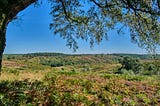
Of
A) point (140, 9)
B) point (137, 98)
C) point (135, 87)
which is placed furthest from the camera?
point (135, 87)

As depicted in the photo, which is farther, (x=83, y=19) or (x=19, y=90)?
(x=83, y=19)

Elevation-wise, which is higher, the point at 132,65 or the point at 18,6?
the point at 18,6

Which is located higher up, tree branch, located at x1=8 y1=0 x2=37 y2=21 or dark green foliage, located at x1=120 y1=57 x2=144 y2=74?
tree branch, located at x1=8 y1=0 x2=37 y2=21

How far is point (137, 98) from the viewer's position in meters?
22.0

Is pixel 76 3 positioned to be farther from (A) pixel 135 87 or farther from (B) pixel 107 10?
(A) pixel 135 87

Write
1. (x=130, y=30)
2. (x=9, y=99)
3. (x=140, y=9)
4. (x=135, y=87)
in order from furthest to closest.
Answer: (x=135, y=87)
(x=130, y=30)
(x=140, y=9)
(x=9, y=99)

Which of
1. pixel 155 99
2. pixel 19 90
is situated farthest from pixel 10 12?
pixel 155 99

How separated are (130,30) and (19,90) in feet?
26.3

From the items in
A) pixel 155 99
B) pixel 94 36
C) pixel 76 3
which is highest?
pixel 76 3

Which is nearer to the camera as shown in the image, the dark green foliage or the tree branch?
the tree branch

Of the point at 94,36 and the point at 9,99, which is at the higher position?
the point at 94,36

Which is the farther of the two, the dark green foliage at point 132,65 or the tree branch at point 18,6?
the dark green foliage at point 132,65

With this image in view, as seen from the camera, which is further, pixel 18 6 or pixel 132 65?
pixel 132 65

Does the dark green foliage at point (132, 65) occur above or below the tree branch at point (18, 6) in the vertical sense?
below
